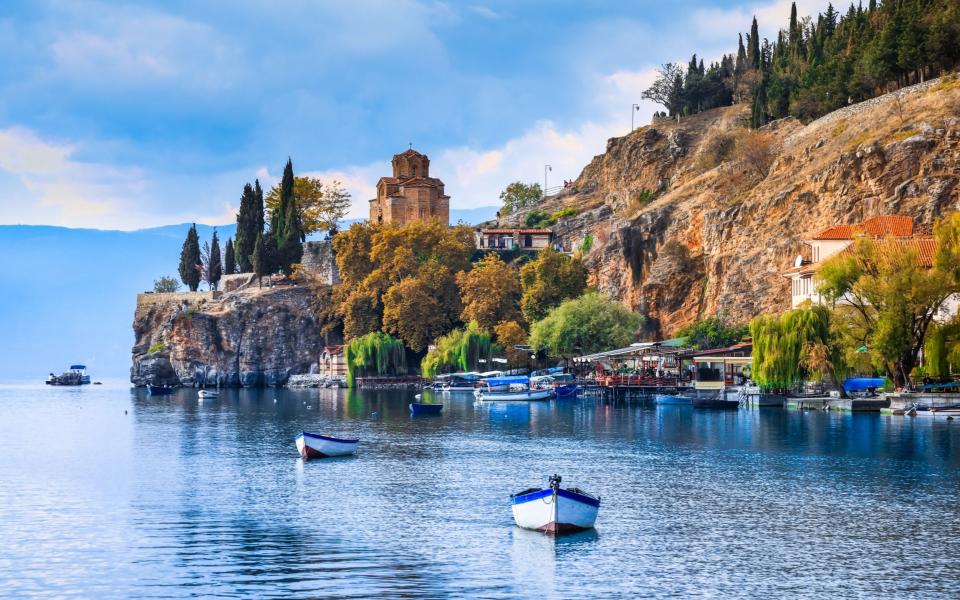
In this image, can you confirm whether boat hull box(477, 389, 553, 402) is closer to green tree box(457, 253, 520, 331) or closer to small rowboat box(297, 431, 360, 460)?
green tree box(457, 253, 520, 331)

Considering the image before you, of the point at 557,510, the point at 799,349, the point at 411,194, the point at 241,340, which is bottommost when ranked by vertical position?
the point at 557,510

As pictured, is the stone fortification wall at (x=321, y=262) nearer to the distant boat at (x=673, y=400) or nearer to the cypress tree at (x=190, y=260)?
the cypress tree at (x=190, y=260)

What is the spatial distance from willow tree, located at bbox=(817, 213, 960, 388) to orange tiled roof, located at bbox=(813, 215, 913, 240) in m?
14.7

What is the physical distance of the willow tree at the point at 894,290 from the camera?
241ft

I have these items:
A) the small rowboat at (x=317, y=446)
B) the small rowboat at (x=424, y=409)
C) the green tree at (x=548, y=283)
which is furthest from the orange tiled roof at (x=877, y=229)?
the small rowboat at (x=317, y=446)

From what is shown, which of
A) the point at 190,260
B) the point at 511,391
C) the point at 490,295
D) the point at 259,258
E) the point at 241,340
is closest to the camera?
the point at 511,391

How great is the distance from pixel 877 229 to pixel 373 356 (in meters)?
65.1

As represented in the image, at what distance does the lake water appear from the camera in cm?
3164

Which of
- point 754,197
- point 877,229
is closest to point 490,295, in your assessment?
point 754,197

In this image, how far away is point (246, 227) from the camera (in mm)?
151750

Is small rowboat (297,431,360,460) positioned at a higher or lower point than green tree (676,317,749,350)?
lower

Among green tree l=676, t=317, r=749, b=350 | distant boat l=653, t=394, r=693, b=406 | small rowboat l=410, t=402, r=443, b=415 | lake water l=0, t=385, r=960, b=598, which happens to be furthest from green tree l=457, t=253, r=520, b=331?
lake water l=0, t=385, r=960, b=598

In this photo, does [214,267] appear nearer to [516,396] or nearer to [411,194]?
[411,194]

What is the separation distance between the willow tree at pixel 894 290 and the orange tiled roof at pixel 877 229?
1466cm
